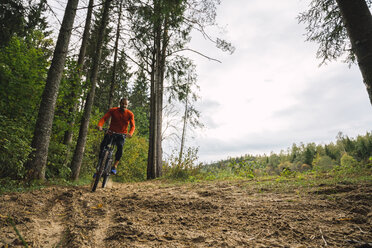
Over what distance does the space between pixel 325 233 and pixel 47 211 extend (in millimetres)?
3660

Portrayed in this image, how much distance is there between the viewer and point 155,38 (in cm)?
1196

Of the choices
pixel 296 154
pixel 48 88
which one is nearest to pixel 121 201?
pixel 48 88

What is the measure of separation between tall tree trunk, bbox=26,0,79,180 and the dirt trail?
5.60 feet

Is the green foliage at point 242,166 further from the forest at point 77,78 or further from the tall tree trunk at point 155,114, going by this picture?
the tall tree trunk at point 155,114

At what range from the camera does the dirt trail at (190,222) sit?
200 cm

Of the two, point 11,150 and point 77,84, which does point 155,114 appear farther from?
point 11,150

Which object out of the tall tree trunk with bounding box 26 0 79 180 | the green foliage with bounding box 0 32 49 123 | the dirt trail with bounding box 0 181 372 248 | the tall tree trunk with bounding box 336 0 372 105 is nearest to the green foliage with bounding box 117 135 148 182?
the green foliage with bounding box 0 32 49 123

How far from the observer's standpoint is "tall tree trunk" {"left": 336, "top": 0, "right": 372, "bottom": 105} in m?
3.60

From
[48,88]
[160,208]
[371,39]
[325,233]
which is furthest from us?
[48,88]

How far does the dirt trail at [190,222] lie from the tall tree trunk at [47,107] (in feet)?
5.60

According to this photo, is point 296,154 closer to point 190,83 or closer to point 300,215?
point 190,83

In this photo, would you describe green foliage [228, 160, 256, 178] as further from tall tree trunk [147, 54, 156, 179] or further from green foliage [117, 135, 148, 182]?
green foliage [117, 135, 148, 182]

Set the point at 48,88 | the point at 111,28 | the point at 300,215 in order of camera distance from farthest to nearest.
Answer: the point at 111,28 → the point at 48,88 → the point at 300,215

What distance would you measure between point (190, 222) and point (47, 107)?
4917 millimetres
